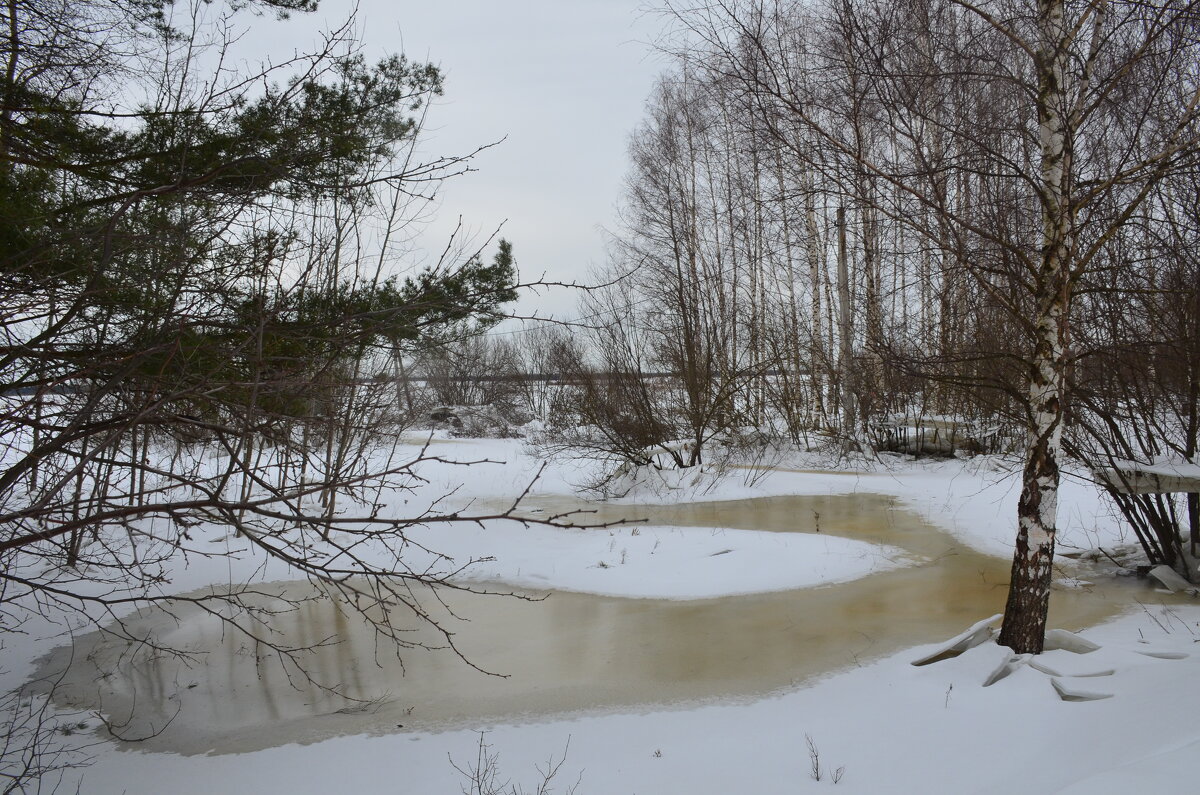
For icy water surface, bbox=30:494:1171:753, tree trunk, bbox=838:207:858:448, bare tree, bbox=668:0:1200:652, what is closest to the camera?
bare tree, bbox=668:0:1200:652

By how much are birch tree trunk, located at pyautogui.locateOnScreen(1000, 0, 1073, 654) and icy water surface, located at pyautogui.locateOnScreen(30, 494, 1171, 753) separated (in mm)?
1594

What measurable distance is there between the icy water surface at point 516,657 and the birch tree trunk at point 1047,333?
1.59m

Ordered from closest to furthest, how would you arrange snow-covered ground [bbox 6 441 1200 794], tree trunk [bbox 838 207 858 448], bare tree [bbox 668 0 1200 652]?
snow-covered ground [bbox 6 441 1200 794] < bare tree [bbox 668 0 1200 652] < tree trunk [bbox 838 207 858 448]

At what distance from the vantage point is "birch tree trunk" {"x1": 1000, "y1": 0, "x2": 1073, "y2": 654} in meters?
4.54

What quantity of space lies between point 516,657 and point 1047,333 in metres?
4.50

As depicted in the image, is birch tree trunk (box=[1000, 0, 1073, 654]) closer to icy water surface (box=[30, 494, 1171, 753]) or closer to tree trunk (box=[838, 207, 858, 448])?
icy water surface (box=[30, 494, 1171, 753])

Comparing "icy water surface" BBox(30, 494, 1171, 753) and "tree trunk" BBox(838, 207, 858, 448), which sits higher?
"tree trunk" BBox(838, 207, 858, 448)

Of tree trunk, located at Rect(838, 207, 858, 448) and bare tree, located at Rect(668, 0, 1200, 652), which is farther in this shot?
tree trunk, located at Rect(838, 207, 858, 448)

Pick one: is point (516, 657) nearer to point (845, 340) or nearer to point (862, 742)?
point (862, 742)

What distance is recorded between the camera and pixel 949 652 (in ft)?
17.5

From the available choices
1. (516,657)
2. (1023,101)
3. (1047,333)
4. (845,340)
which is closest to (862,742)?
(1047,333)

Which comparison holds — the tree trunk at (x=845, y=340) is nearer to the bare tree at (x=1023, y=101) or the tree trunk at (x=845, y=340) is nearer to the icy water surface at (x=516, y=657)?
the icy water surface at (x=516, y=657)

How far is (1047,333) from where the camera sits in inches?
183

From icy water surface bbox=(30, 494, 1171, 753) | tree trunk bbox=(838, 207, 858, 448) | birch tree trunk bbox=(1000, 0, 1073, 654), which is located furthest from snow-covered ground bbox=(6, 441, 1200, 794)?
tree trunk bbox=(838, 207, 858, 448)
